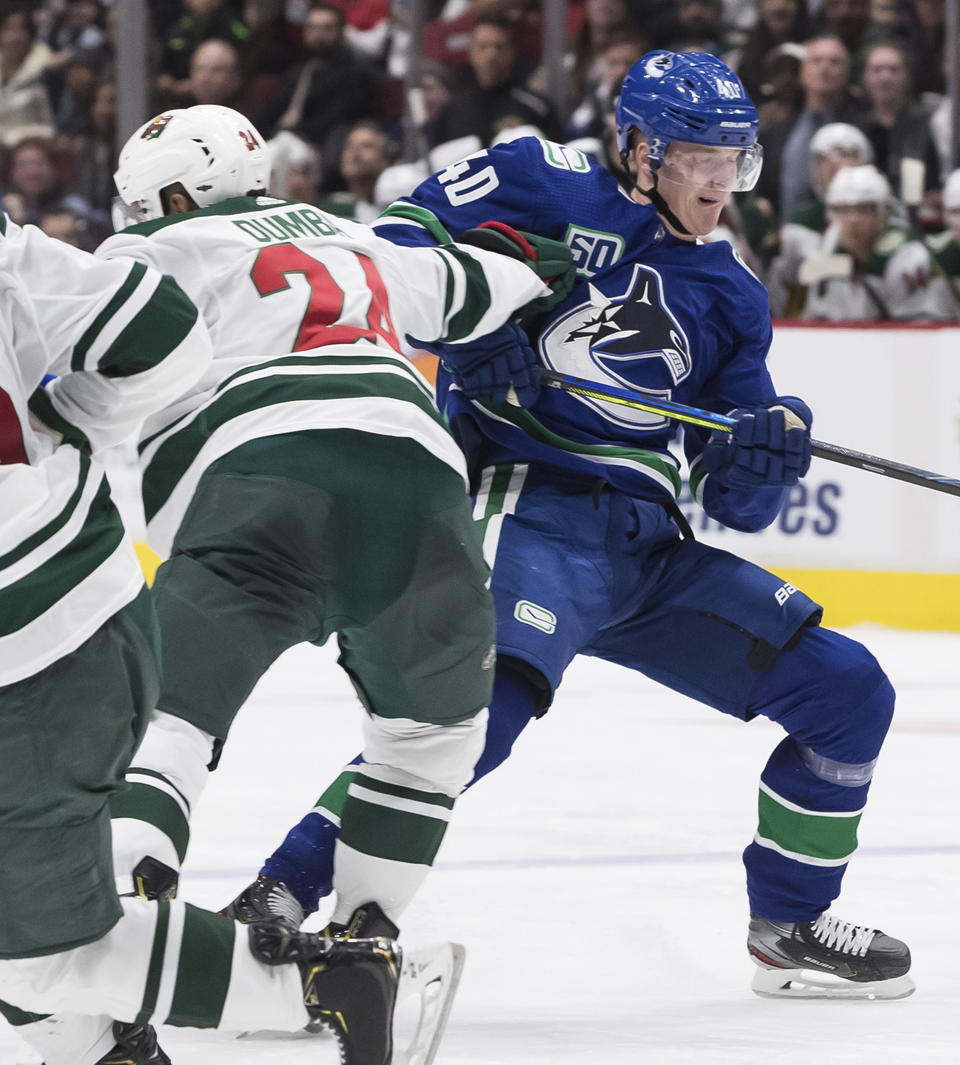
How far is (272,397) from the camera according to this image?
2.18 m

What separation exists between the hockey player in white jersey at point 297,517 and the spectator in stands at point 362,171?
4348 millimetres

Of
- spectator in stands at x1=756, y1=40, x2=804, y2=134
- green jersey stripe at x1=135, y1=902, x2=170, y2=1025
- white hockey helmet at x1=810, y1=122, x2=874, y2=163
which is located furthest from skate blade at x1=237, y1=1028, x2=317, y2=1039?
spectator in stands at x1=756, y1=40, x2=804, y2=134

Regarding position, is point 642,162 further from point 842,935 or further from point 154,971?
point 154,971

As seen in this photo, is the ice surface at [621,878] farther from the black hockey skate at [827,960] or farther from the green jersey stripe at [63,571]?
the green jersey stripe at [63,571]

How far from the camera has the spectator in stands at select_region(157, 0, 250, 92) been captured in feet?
24.7

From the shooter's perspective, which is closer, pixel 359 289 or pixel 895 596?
pixel 359 289

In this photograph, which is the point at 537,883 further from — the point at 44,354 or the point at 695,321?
the point at 44,354

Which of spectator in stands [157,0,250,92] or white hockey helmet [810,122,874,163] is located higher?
white hockey helmet [810,122,874,163]

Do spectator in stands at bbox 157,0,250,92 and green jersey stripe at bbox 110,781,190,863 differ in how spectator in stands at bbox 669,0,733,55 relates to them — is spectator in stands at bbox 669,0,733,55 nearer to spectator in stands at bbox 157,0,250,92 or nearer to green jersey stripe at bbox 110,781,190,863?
spectator in stands at bbox 157,0,250,92

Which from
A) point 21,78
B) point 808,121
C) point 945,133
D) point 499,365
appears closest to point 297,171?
point 21,78

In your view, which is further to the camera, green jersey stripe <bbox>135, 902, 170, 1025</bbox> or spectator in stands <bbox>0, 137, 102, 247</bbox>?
spectator in stands <bbox>0, 137, 102, 247</bbox>

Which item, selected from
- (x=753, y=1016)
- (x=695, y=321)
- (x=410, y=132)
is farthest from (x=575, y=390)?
(x=410, y=132)

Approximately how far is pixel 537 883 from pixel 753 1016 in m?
0.64

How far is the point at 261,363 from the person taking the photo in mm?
2213
